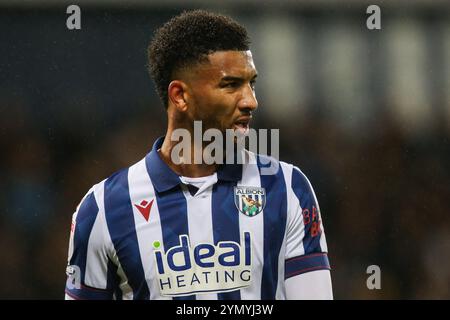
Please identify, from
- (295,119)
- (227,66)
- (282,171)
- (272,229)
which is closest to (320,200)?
(295,119)

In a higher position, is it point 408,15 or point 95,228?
point 408,15

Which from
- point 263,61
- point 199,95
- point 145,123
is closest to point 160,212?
point 199,95

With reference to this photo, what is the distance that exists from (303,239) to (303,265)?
3.3 inches

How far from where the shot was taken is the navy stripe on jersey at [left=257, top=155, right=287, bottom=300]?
9.65 ft

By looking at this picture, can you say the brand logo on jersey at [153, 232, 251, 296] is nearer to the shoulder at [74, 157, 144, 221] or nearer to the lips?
the shoulder at [74, 157, 144, 221]

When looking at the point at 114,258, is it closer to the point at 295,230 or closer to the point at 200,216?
the point at 200,216

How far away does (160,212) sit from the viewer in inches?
119

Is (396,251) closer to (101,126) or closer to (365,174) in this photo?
(365,174)

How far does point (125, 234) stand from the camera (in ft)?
9.81

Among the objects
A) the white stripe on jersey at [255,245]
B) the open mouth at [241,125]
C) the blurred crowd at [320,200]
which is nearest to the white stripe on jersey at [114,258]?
the white stripe on jersey at [255,245]

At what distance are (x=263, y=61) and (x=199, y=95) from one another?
2.91 m

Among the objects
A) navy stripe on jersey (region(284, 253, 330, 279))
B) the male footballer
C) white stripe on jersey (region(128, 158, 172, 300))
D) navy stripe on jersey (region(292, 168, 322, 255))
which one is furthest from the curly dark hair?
navy stripe on jersey (region(284, 253, 330, 279))

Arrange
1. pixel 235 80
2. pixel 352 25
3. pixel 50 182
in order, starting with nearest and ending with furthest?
pixel 235 80
pixel 50 182
pixel 352 25

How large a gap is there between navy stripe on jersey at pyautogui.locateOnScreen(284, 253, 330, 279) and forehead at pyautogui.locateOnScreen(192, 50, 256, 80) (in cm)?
61
